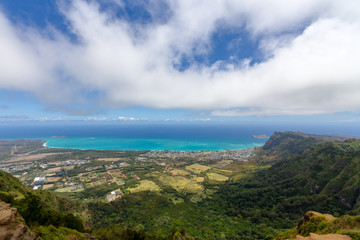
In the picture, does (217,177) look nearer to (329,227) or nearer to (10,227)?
(329,227)

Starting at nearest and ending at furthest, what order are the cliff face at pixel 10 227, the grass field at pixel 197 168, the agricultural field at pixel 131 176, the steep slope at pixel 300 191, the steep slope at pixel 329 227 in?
the cliff face at pixel 10 227 → the steep slope at pixel 329 227 → the steep slope at pixel 300 191 → the agricultural field at pixel 131 176 → the grass field at pixel 197 168

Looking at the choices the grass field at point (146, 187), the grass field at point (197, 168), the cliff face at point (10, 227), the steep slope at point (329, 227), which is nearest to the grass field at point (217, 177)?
the grass field at point (197, 168)

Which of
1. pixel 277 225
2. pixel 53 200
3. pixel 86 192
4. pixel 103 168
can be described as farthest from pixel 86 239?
pixel 103 168

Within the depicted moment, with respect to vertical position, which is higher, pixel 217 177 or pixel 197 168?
pixel 197 168

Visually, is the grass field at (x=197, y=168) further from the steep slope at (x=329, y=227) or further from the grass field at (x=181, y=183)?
the steep slope at (x=329, y=227)

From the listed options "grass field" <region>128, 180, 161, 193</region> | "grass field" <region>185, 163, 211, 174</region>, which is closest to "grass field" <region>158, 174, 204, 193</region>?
"grass field" <region>128, 180, 161, 193</region>

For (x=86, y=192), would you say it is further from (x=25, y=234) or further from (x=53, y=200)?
(x=25, y=234)

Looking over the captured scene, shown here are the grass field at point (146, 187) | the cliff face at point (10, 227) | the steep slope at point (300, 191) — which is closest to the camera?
the cliff face at point (10, 227)

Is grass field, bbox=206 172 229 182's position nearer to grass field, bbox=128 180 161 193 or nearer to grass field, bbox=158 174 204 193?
grass field, bbox=158 174 204 193

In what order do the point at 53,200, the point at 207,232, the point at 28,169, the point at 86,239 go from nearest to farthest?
the point at 86,239, the point at 53,200, the point at 207,232, the point at 28,169

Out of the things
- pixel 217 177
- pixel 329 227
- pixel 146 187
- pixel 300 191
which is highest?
pixel 329 227

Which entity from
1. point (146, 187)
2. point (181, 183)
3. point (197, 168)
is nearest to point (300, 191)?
point (181, 183)
